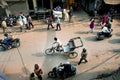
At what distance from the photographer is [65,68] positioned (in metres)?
13.9

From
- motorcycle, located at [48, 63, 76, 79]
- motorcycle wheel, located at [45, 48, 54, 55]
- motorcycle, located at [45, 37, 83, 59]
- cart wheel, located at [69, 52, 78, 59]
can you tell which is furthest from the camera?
motorcycle wheel, located at [45, 48, 54, 55]

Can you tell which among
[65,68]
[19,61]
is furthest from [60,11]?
[65,68]

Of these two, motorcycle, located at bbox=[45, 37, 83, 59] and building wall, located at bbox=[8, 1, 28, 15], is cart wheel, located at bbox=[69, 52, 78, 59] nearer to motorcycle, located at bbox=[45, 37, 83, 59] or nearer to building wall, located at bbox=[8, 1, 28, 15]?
motorcycle, located at bbox=[45, 37, 83, 59]

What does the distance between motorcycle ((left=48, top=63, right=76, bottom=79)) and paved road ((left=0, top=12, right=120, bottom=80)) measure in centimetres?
45

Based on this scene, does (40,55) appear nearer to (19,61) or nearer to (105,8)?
(19,61)

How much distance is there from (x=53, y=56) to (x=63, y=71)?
2.98m

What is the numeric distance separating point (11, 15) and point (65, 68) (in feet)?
37.5

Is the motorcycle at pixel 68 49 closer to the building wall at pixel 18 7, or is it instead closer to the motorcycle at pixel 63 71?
the motorcycle at pixel 63 71

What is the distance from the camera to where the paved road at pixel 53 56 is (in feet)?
49.6

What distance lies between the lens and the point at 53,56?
16812 mm

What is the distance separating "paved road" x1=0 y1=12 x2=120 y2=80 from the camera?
596 inches

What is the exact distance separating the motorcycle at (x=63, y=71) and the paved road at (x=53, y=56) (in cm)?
45

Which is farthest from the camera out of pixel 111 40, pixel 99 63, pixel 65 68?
pixel 111 40

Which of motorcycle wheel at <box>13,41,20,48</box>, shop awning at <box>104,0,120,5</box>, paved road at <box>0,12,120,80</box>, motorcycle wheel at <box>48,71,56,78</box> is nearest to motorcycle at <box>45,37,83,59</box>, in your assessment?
paved road at <box>0,12,120,80</box>
